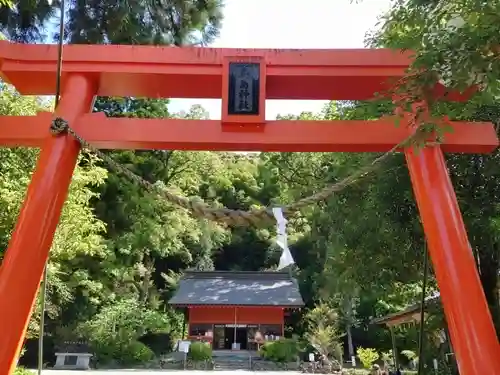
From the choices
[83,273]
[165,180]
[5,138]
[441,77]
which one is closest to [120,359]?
[83,273]

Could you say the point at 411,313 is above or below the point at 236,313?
below

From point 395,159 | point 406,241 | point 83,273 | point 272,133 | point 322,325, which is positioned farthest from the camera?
point 322,325

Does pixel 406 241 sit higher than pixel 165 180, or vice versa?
pixel 165 180

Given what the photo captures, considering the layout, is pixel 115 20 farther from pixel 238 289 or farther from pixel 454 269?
pixel 238 289

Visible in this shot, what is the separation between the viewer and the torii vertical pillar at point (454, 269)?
379cm

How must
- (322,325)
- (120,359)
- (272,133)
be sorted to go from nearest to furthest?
(272,133), (120,359), (322,325)

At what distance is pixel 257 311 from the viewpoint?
24.4 metres

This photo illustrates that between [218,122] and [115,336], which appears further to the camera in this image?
[115,336]

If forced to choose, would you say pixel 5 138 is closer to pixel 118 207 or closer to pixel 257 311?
pixel 118 207

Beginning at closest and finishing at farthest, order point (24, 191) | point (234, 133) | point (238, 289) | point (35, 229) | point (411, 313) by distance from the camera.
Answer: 1. point (35, 229)
2. point (234, 133)
3. point (24, 191)
4. point (411, 313)
5. point (238, 289)

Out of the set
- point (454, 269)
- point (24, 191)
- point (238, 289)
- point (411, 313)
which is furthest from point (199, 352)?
point (454, 269)

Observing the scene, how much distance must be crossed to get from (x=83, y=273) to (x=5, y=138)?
49.2ft

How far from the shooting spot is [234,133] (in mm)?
4699

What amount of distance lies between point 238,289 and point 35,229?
21.9m
